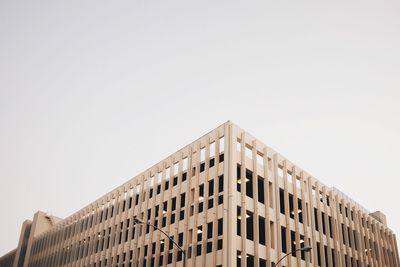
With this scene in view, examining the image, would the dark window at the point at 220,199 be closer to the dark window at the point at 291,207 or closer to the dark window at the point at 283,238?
the dark window at the point at 283,238

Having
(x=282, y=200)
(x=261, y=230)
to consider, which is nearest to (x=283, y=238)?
(x=261, y=230)

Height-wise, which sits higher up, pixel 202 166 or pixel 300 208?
pixel 202 166

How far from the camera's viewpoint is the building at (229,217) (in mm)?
31562

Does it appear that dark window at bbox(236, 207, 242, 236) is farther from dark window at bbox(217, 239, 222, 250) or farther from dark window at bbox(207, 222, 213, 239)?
dark window at bbox(207, 222, 213, 239)

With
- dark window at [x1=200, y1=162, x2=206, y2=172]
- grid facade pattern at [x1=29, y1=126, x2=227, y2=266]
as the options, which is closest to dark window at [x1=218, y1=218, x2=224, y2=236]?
grid facade pattern at [x1=29, y1=126, x2=227, y2=266]

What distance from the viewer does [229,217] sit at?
30266 millimetres

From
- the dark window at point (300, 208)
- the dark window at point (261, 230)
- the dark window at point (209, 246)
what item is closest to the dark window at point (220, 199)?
the dark window at point (209, 246)

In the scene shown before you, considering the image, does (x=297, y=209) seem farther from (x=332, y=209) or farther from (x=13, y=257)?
(x=13, y=257)

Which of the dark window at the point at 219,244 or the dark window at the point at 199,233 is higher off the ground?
the dark window at the point at 199,233

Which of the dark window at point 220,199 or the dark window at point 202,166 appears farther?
the dark window at point 202,166

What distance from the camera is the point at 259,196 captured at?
34.7 meters

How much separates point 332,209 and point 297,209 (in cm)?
887

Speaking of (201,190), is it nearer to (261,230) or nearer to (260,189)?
(260,189)

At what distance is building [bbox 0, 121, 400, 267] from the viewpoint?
31.6 meters
